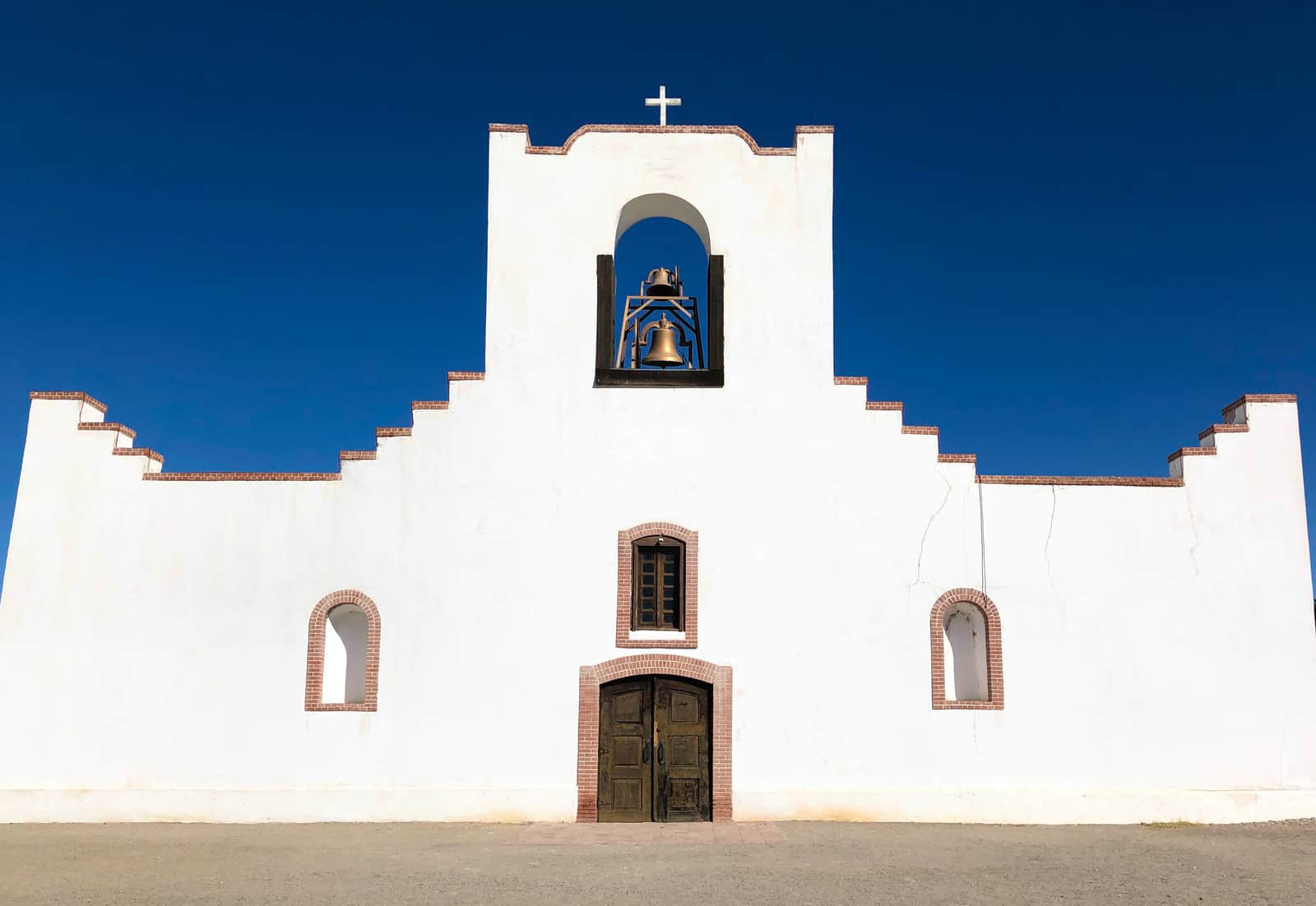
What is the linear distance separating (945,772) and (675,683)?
3.91m

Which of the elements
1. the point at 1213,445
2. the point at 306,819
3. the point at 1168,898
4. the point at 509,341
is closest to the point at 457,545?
the point at 509,341

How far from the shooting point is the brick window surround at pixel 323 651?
15.2 m

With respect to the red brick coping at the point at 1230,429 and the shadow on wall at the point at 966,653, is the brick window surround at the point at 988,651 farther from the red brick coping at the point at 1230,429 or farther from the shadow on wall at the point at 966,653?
the red brick coping at the point at 1230,429

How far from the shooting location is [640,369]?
16.0 metres

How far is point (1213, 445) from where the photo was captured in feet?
52.4

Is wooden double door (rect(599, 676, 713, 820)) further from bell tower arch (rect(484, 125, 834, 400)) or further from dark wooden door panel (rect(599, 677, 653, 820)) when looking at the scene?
bell tower arch (rect(484, 125, 834, 400))

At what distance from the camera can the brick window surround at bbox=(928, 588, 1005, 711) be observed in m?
15.2

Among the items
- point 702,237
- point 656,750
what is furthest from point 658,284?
point 656,750

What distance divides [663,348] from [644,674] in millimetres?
4826

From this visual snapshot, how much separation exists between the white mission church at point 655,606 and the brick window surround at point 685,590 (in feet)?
0.19

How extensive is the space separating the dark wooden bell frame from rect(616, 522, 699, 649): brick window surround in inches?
83.8

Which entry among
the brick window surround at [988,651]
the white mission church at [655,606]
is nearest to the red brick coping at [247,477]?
the white mission church at [655,606]

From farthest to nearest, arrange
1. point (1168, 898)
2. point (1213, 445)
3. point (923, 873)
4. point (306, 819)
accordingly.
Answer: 1. point (1213, 445)
2. point (306, 819)
3. point (923, 873)
4. point (1168, 898)

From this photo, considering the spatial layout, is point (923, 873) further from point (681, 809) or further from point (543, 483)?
point (543, 483)
